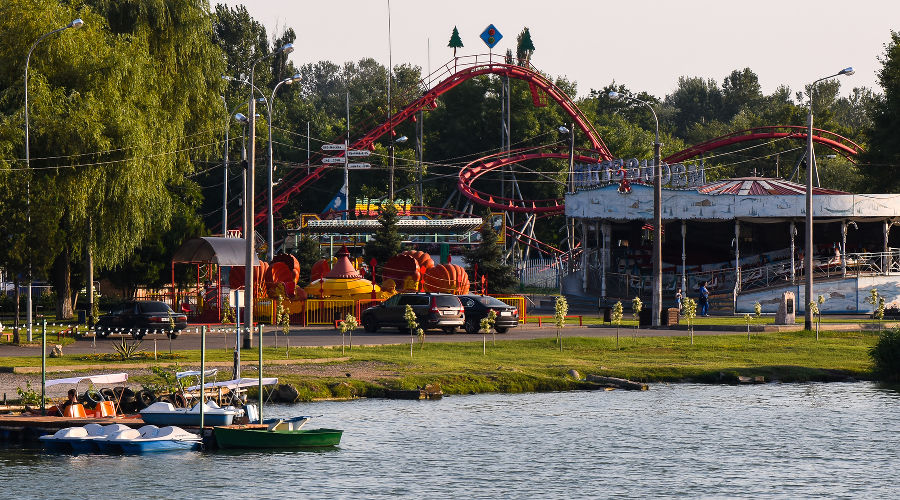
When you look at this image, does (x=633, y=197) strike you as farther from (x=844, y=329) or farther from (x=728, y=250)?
(x=844, y=329)

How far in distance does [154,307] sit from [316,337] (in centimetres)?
599

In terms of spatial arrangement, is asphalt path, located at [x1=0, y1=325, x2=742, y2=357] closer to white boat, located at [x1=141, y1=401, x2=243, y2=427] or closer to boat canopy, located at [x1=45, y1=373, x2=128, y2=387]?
boat canopy, located at [x1=45, y1=373, x2=128, y2=387]

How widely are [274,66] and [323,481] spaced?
397 feet

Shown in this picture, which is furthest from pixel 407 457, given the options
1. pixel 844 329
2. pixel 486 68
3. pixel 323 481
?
pixel 486 68

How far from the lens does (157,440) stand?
25.5 metres

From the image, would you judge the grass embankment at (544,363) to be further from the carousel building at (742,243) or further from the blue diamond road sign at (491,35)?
the blue diamond road sign at (491,35)

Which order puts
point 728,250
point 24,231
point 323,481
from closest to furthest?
point 323,481 < point 24,231 < point 728,250

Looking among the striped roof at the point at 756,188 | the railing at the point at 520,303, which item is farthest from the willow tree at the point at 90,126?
the striped roof at the point at 756,188

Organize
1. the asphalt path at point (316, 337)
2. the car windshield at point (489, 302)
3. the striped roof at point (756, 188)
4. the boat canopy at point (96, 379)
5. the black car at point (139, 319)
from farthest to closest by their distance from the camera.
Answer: the striped roof at point (756, 188) → the car windshield at point (489, 302) → the black car at point (139, 319) → the asphalt path at point (316, 337) → the boat canopy at point (96, 379)

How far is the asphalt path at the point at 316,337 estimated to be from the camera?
40.5 meters

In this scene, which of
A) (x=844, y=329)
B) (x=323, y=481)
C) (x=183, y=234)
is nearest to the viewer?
(x=323, y=481)

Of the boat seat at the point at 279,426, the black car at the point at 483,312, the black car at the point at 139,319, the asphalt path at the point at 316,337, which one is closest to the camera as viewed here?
the boat seat at the point at 279,426

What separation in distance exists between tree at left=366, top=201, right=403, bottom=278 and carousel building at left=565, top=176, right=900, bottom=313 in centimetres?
1187

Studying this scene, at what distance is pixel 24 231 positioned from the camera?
4209 cm
